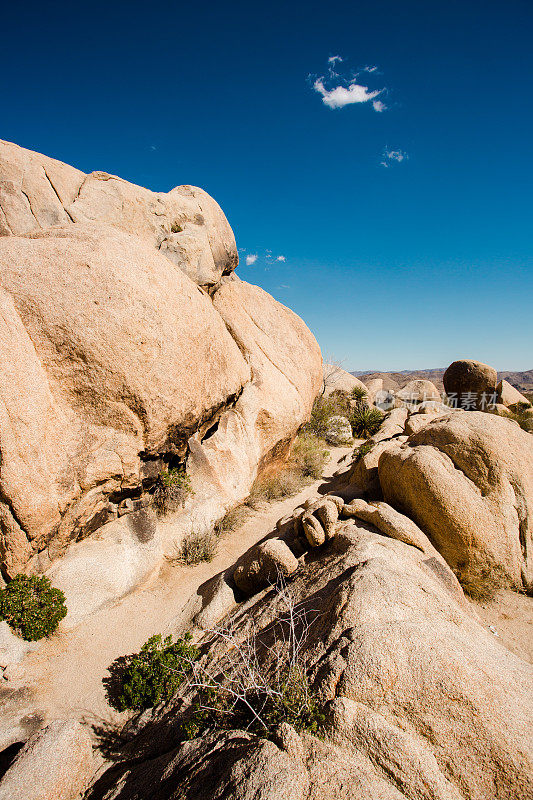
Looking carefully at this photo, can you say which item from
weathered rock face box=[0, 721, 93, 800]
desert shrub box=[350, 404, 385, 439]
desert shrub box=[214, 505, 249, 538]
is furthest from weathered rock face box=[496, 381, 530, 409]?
weathered rock face box=[0, 721, 93, 800]

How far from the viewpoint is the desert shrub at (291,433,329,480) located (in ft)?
43.0

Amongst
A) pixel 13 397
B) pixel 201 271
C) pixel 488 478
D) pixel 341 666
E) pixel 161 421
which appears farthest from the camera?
pixel 201 271

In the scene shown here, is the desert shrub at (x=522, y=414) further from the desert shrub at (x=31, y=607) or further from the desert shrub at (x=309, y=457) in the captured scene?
the desert shrub at (x=31, y=607)

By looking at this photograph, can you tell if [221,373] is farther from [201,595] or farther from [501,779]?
[501,779]

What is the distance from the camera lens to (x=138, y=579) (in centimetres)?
711

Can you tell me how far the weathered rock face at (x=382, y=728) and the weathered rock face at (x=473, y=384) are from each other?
23767 mm

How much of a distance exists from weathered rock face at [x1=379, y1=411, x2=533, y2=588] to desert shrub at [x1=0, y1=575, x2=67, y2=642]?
6460 mm

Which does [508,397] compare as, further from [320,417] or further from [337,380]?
[320,417]

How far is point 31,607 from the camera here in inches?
220

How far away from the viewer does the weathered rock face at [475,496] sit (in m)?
6.41

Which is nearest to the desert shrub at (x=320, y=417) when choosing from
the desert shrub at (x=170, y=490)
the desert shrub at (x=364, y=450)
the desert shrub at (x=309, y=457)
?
the desert shrub at (x=309, y=457)

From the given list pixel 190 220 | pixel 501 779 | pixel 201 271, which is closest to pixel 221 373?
pixel 201 271

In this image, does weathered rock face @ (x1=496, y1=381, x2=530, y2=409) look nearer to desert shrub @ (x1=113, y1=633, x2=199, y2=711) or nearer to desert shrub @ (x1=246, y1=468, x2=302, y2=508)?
desert shrub @ (x1=246, y1=468, x2=302, y2=508)

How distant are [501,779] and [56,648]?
6.04 meters
